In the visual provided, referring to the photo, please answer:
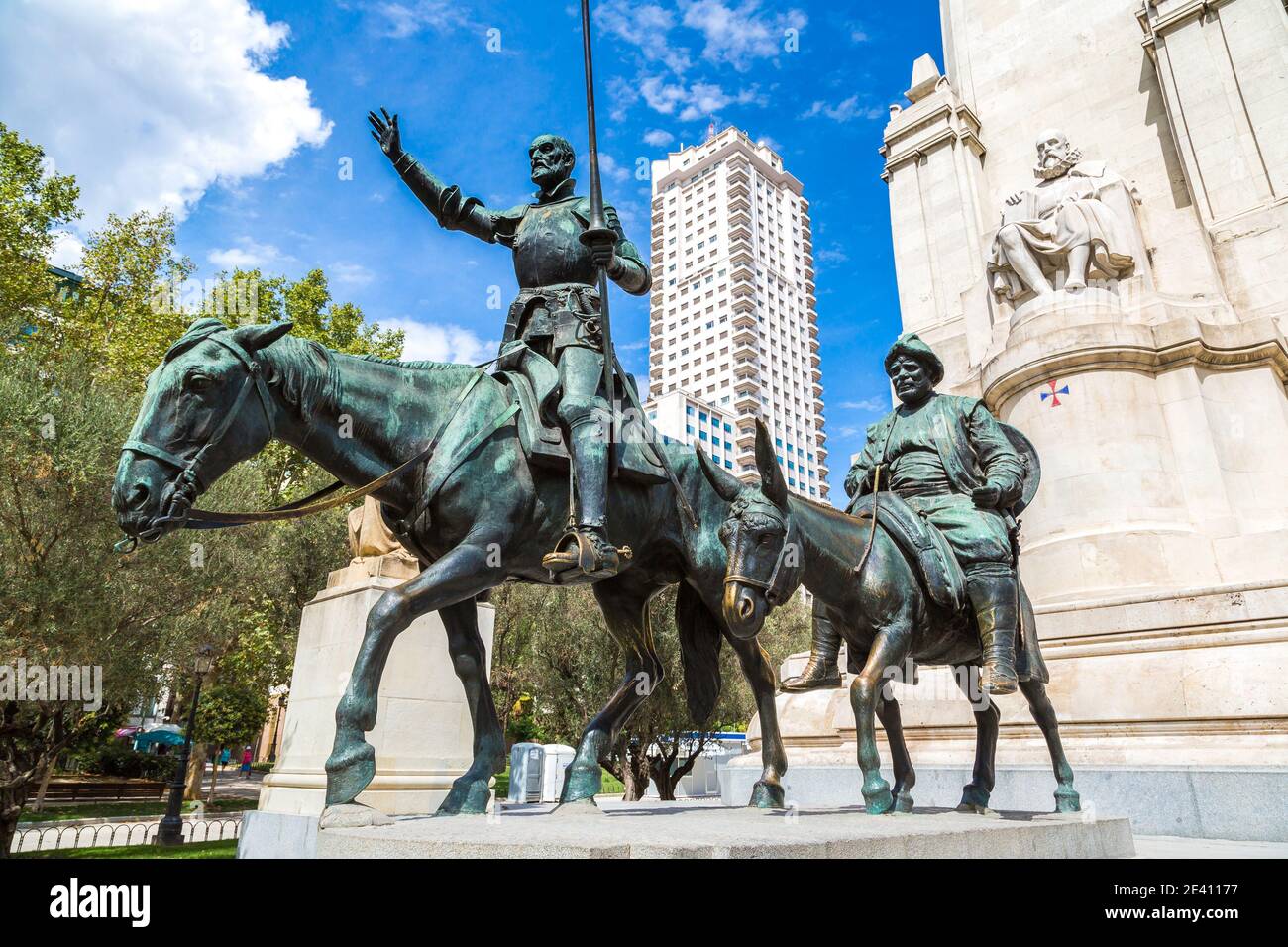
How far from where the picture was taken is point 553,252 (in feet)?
19.8

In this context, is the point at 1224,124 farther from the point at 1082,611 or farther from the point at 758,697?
the point at 758,697

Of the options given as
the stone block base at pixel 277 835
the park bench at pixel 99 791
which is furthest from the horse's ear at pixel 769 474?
the park bench at pixel 99 791

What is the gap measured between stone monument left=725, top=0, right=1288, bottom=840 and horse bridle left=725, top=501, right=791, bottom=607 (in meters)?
6.03

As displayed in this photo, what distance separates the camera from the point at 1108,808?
850 cm

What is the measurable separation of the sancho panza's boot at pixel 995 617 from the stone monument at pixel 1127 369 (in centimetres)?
451

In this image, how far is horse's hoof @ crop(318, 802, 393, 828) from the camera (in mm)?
3646

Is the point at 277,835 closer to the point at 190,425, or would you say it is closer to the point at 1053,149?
the point at 190,425

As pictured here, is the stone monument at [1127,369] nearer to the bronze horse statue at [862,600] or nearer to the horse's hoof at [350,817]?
the bronze horse statue at [862,600]

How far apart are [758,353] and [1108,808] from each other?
126m

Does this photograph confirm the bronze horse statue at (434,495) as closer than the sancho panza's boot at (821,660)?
Yes

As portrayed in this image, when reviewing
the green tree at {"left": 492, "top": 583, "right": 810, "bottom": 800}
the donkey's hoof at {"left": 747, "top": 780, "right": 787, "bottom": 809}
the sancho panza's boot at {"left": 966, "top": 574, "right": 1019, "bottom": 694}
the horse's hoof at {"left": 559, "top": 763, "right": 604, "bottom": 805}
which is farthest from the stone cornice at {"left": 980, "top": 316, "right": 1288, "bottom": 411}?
the green tree at {"left": 492, "top": 583, "right": 810, "bottom": 800}

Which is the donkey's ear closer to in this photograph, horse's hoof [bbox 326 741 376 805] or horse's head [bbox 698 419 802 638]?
horse's hoof [bbox 326 741 376 805]

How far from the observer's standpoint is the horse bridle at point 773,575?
483 centimetres

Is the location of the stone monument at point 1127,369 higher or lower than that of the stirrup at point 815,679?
higher
